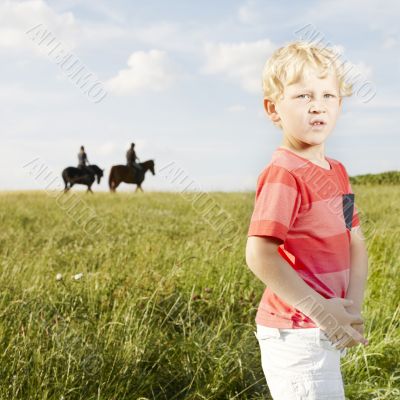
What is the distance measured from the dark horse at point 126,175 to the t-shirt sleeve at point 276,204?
21.0 meters

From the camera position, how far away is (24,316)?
3.21 m

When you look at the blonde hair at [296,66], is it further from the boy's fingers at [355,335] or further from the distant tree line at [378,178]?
the distant tree line at [378,178]

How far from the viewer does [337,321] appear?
1.87 m

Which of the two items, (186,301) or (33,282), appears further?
(33,282)

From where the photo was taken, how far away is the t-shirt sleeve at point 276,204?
1.79 metres

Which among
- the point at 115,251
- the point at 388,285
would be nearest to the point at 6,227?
the point at 115,251

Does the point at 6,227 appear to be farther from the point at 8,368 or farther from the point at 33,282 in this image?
the point at 8,368

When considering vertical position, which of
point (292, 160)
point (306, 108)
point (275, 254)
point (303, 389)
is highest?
point (306, 108)

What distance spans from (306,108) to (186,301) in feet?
7.31

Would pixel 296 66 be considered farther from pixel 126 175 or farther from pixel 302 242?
pixel 126 175

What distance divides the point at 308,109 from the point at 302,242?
0.42m

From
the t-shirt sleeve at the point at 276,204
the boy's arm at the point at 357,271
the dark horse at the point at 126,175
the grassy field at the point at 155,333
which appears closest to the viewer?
the t-shirt sleeve at the point at 276,204

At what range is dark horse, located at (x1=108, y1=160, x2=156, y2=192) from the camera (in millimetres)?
22828

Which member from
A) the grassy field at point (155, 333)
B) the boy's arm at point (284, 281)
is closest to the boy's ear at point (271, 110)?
the boy's arm at point (284, 281)
